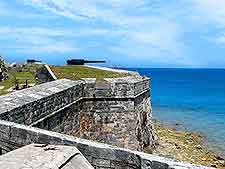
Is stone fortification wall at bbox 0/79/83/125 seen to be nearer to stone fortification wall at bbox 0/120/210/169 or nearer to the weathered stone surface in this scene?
stone fortification wall at bbox 0/120/210/169

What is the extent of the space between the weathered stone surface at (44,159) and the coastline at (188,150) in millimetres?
15764

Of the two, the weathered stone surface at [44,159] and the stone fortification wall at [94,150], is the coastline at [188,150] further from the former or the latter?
the weathered stone surface at [44,159]

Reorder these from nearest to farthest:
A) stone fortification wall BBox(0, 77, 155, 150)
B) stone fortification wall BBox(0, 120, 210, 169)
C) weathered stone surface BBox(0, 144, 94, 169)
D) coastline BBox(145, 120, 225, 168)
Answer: weathered stone surface BBox(0, 144, 94, 169)
stone fortification wall BBox(0, 120, 210, 169)
stone fortification wall BBox(0, 77, 155, 150)
coastline BBox(145, 120, 225, 168)

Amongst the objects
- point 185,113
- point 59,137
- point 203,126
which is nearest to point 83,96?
point 59,137

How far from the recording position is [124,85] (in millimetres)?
17953

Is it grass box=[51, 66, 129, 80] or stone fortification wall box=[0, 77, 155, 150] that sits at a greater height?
grass box=[51, 66, 129, 80]

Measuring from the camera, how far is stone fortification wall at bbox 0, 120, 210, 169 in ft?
21.0

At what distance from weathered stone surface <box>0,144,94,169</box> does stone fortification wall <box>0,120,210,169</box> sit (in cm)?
84

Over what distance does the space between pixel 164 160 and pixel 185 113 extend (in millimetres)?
47250

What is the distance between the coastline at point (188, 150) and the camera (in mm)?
24734

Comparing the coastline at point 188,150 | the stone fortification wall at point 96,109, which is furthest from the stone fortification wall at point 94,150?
the coastline at point 188,150

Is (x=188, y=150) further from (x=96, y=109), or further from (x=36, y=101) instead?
→ (x=36, y=101)

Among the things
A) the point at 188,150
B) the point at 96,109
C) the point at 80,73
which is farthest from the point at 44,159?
the point at 188,150

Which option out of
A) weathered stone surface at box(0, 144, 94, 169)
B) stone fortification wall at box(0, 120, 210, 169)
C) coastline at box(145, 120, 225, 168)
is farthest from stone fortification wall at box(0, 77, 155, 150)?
weathered stone surface at box(0, 144, 94, 169)
